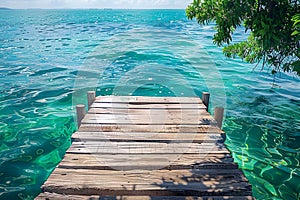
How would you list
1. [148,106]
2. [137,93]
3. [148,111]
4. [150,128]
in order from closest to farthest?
[150,128]
[148,111]
[148,106]
[137,93]

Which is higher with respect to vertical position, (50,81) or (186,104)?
(186,104)

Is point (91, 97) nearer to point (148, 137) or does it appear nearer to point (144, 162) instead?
point (148, 137)

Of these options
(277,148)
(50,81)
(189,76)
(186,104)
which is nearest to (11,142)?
(186,104)

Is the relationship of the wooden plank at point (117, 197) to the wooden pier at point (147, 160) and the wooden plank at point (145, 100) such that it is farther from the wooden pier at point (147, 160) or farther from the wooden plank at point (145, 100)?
the wooden plank at point (145, 100)

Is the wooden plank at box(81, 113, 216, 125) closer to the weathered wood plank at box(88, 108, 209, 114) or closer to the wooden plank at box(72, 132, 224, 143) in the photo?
the weathered wood plank at box(88, 108, 209, 114)

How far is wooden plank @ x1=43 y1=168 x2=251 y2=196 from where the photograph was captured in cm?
385

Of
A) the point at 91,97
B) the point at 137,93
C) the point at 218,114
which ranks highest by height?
the point at 91,97

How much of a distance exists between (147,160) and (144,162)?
0.10 meters

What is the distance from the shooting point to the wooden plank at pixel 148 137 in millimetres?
5465

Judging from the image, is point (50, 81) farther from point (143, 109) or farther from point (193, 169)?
point (193, 169)

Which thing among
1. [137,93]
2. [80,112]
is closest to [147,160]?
[80,112]

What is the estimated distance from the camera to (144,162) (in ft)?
15.1

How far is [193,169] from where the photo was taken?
4.46 metres

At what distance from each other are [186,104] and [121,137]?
10.0ft
